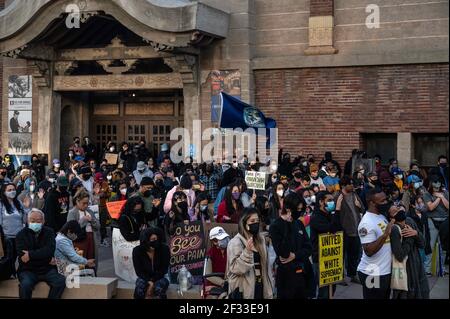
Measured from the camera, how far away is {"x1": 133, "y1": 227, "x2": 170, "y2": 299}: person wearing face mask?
29.2ft

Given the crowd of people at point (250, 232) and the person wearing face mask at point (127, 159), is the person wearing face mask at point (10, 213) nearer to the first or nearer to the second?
the crowd of people at point (250, 232)

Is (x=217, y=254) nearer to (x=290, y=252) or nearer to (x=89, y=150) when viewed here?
(x=290, y=252)

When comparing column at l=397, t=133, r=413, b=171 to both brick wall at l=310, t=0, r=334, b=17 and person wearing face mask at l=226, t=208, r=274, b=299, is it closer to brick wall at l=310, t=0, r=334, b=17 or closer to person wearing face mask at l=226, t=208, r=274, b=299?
brick wall at l=310, t=0, r=334, b=17

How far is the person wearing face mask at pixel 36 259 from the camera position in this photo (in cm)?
891

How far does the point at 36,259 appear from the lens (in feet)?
29.2

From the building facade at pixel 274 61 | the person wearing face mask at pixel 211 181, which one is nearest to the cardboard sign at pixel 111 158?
the building facade at pixel 274 61

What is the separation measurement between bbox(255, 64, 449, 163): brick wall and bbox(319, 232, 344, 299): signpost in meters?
10.5

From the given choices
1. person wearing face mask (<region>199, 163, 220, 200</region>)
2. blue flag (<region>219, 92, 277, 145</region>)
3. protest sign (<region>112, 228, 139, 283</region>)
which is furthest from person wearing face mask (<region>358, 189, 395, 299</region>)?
person wearing face mask (<region>199, 163, 220, 200</region>)

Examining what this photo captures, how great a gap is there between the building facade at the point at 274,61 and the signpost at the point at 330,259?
10447mm
